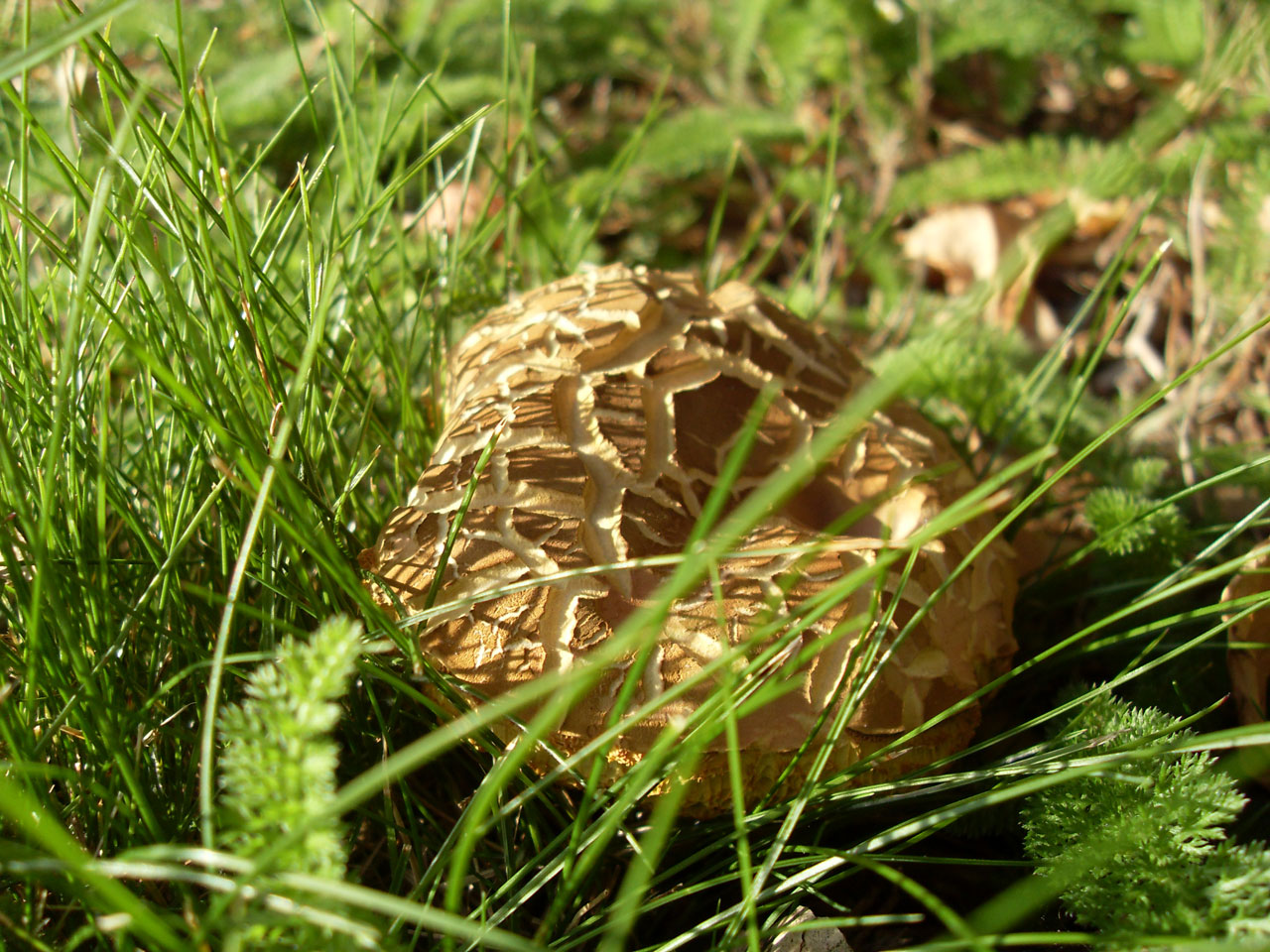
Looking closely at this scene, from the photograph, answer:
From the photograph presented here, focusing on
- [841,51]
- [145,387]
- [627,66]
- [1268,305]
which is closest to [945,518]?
[145,387]

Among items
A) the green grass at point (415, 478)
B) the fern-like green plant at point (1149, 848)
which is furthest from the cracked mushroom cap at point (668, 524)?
the fern-like green plant at point (1149, 848)

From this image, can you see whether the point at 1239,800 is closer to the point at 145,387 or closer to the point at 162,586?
the point at 162,586

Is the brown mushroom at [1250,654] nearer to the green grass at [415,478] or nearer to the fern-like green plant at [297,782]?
the green grass at [415,478]

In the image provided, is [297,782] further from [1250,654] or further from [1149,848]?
[1250,654]

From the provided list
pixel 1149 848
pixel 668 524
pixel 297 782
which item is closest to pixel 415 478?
pixel 668 524

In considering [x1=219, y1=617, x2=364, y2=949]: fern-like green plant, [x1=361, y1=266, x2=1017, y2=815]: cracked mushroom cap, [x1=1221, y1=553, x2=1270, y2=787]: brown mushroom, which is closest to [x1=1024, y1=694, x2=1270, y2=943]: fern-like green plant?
[x1=361, y1=266, x2=1017, y2=815]: cracked mushroom cap

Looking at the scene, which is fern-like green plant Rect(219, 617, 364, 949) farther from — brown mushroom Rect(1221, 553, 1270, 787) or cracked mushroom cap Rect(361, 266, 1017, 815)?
brown mushroom Rect(1221, 553, 1270, 787)
